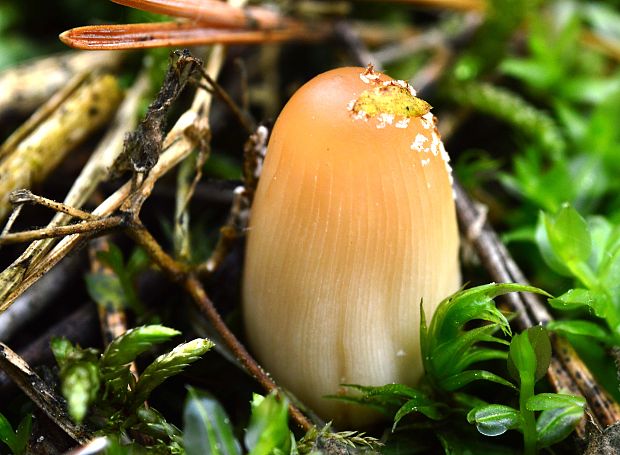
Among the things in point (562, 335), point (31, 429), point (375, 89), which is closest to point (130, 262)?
point (31, 429)

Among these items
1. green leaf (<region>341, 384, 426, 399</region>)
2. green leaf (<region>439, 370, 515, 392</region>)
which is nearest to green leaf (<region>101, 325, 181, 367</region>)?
green leaf (<region>341, 384, 426, 399</region>)

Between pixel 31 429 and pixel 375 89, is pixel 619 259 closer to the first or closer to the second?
pixel 375 89

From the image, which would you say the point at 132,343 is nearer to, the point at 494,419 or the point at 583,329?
the point at 494,419

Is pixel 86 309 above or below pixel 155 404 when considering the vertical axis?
above

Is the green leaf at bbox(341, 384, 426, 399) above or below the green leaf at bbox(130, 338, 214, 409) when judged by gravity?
below

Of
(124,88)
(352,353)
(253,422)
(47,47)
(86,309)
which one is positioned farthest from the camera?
(47,47)

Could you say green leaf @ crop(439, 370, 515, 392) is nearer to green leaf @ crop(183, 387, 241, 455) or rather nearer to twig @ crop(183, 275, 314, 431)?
twig @ crop(183, 275, 314, 431)
